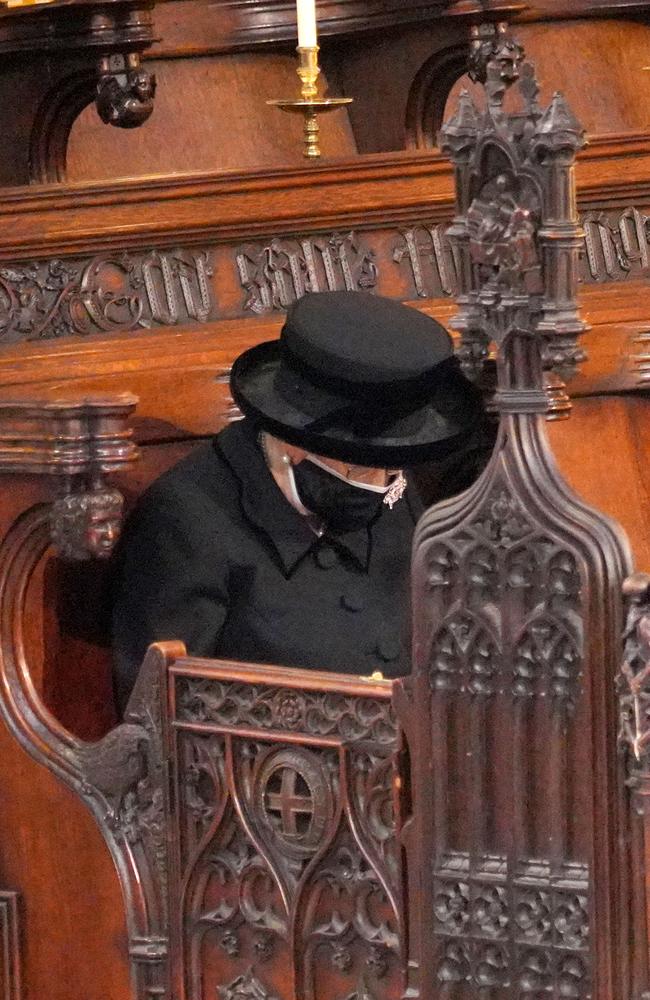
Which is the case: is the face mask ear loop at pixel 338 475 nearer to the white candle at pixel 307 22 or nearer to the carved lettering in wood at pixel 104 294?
the carved lettering in wood at pixel 104 294

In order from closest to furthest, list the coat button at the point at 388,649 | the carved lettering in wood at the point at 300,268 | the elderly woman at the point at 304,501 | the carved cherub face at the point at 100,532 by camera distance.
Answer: the carved cherub face at the point at 100,532 → the elderly woman at the point at 304,501 → the coat button at the point at 388,649 → the carved lettering in wood at the point at 300,268

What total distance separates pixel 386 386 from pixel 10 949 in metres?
1.11

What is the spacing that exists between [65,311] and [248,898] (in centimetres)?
119

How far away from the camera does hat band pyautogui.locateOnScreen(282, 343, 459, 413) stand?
3617mm

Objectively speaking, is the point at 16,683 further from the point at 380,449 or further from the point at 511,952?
the point at 511,952

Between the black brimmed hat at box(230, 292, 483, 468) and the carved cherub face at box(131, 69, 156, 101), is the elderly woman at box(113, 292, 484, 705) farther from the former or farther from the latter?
the carved cherub face at box(131, 69, 156, 101)

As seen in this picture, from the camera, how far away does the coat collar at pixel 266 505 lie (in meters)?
3.77

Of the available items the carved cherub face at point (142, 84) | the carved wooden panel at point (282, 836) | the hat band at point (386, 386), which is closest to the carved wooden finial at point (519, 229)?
the carved wooden panel at point (282, 836)

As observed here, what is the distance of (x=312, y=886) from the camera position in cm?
326

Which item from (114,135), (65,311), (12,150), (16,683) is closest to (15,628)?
(16,683)

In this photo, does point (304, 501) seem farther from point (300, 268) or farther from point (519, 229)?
point (519, 229)

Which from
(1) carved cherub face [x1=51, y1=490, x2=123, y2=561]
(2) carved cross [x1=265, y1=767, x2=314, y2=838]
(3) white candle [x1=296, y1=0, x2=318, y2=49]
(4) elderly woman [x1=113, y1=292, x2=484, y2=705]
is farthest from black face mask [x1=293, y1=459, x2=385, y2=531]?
(3) white candle [x1=296, y1=0, x2=318, y2=49]

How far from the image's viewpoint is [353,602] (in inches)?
149

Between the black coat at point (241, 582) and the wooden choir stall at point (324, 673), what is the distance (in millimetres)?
148
